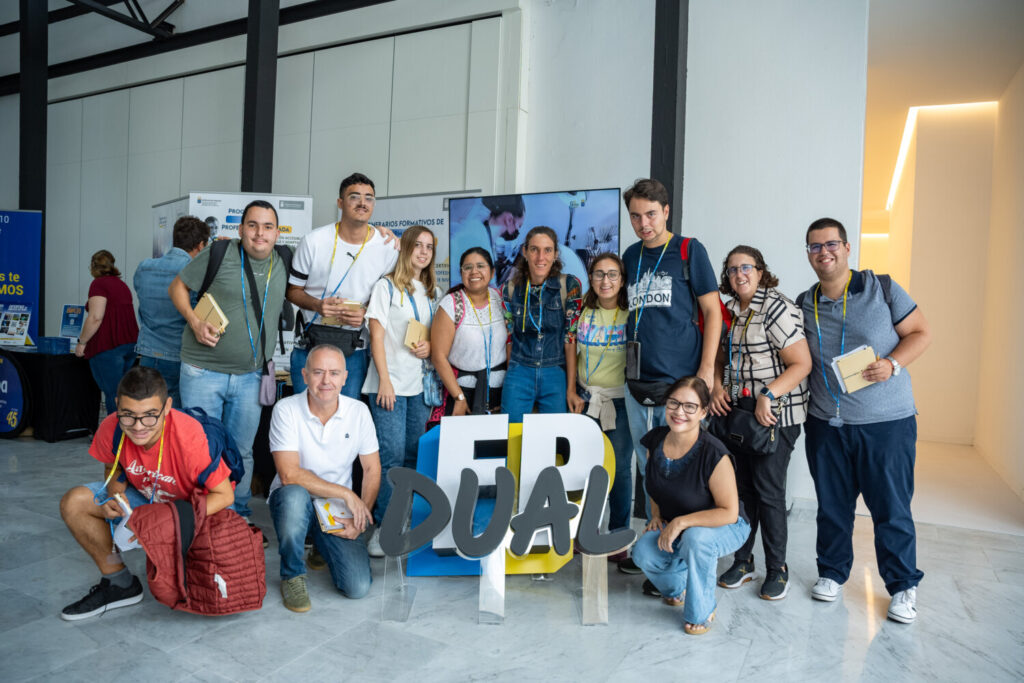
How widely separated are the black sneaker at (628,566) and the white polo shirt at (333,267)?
1627 millimetres

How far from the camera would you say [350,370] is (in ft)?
10.2

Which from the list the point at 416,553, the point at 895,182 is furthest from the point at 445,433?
the point at 895,182

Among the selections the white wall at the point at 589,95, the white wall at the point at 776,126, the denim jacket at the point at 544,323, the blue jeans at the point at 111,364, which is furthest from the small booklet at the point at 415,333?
the blue jeans at the point at 111,364

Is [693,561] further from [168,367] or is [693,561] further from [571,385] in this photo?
[168,367]

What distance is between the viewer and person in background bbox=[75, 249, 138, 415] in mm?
4871

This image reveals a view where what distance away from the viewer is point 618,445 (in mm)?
3025

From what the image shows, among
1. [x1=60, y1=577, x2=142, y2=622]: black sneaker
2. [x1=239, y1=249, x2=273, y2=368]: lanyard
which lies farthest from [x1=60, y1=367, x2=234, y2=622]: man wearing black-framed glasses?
[x1=239, y1=249, x2=273, y2=368]: lanyard

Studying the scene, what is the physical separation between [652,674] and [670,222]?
7.84 ft

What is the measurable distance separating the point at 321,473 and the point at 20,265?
4.81 m

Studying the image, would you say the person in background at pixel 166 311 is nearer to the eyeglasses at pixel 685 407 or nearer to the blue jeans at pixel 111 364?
the blue jeans at pixel 111 364

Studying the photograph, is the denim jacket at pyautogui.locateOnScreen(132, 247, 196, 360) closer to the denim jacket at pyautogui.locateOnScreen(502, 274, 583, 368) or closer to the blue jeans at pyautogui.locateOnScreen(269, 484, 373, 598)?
the blue jeans at pyautogui.locateOnScreen(269, 484, 373, 598)

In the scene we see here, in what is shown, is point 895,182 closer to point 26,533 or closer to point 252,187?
point 252,187

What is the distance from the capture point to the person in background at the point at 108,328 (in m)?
4.87

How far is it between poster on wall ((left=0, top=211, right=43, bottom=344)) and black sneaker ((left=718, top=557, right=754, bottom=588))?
5622 millimetres
